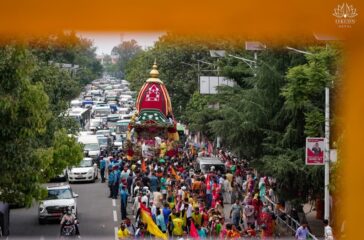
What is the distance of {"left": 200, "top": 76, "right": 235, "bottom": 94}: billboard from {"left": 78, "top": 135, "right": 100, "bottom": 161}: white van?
821 cm

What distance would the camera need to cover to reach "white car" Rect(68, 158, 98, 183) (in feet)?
91.7

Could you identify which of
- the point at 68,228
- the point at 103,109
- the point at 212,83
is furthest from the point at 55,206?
the point at 212,83

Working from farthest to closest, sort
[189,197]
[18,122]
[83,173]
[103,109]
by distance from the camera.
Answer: [83,173], [103,109], [189,197], [18,122]

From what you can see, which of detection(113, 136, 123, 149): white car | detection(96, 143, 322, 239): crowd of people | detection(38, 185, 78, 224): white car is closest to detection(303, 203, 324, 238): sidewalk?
detection(96, 143, 322, 239): crowd of people

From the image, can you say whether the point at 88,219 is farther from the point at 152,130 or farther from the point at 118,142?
the point at 118,142

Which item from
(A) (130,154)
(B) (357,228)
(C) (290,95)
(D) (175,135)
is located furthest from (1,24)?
(D) (175,135)

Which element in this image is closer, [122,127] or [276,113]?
[276,113]

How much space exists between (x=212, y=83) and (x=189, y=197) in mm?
6341

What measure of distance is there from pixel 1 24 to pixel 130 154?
26.9 meters

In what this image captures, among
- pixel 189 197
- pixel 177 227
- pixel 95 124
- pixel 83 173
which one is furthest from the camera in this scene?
pixel 95 124

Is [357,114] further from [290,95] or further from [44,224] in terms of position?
[44,224]

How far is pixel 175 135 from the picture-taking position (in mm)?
31328

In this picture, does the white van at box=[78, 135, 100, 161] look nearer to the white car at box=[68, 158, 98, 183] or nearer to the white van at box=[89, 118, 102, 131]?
the white car at box=[68, 158, 98, 183]

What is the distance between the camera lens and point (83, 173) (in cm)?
2822
